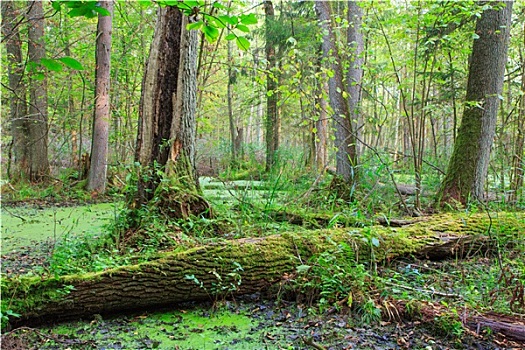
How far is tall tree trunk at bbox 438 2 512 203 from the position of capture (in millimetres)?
4309

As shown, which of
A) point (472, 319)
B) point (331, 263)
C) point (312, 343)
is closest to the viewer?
point (312, 343)

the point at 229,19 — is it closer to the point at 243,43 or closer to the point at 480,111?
the point at 243,43

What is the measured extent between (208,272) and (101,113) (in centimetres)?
546

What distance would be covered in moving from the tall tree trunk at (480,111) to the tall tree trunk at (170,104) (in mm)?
3061

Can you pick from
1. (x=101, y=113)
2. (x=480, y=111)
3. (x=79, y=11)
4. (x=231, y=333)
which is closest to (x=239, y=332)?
(x=231, y=333)

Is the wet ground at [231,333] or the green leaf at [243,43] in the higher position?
the green leaf at [243,43]

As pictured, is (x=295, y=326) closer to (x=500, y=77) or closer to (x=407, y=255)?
(x=407, y=255)

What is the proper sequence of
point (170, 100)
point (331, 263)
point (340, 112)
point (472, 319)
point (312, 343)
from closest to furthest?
1. point (312, 343)
2. point (472, 319)
3. point (331, 263)
4. point (170, 100)
5. point (340, 112)

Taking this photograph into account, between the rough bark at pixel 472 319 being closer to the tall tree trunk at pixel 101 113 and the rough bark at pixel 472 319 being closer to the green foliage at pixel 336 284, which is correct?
the green foliage at pixel 336 284

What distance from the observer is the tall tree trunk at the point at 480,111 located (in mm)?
4309

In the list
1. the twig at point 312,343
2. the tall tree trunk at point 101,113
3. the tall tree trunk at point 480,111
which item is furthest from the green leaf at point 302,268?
the tall tree trunk at point 101,113

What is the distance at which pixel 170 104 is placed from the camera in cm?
375

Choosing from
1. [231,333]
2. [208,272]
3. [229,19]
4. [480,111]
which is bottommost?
[231,333]

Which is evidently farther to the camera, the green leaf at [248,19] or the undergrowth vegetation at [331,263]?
the undergrowth vegetation at [331,263]
